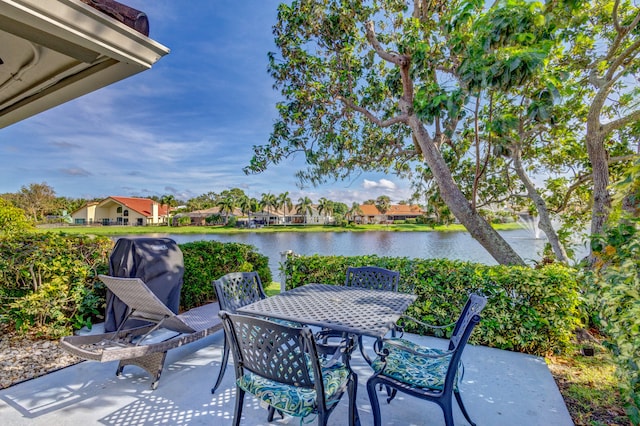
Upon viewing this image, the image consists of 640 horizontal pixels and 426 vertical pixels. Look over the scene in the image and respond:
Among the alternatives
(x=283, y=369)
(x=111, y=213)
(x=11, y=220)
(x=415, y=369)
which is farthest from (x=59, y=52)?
(x=111, y=213)

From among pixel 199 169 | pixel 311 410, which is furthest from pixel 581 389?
pixel 199 169

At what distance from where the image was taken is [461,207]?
5.44 m

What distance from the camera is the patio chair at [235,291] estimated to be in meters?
2.76

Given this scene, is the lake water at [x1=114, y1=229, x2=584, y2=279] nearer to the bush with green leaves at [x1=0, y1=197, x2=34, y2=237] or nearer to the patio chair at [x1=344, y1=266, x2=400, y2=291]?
the bush with green leaves at [x1=0, y1=197, x2=34, y2=237]

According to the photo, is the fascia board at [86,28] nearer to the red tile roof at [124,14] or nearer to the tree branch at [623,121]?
the red tile roof at [124,14]

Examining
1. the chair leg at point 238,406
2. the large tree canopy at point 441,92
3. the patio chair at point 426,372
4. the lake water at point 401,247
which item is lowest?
the lake water at point 401,247

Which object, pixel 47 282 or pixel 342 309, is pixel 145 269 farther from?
pixel 342 309

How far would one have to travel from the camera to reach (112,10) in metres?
1.27

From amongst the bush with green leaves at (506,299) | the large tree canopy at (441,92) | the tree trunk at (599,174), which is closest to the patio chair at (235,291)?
the bush with green leaves at (506,299)

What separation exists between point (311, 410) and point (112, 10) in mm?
2176

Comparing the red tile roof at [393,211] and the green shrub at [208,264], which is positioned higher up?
the red tile roof at [393,211]

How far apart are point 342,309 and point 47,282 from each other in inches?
142

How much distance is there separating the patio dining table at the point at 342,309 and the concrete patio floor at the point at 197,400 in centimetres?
72

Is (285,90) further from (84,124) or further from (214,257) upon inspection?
(84,124)
